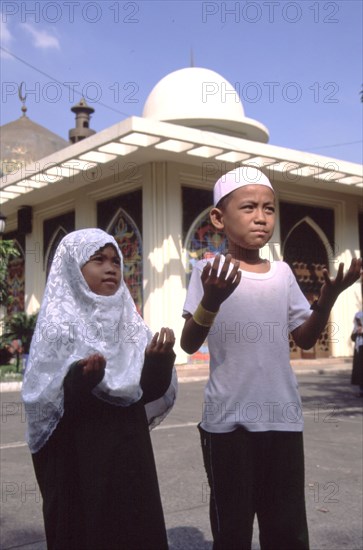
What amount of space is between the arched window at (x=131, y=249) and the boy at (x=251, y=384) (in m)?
12.3

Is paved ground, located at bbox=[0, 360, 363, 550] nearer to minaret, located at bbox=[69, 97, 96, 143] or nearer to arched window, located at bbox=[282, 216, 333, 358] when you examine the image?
arched window, located at bbox=[282, 216, 333, 358]

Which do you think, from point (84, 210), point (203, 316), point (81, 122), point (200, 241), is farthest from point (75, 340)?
point (81, 122)

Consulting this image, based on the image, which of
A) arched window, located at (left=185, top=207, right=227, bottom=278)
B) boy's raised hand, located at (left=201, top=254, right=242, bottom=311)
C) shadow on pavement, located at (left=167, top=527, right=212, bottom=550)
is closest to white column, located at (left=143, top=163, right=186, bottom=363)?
arched window, located at (left=185, top=207, right=227, bottom=278)

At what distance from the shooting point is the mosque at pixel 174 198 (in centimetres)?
1358

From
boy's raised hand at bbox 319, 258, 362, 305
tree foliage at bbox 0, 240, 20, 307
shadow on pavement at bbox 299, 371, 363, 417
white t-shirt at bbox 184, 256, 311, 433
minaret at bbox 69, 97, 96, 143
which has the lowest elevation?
shadow on pavement at bbox 299, 371, 363, 417

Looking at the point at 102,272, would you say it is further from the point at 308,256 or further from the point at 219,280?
the point at 308,256

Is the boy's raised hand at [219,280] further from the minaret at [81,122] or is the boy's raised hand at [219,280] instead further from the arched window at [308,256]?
the minaret at [81,122]

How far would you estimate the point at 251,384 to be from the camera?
2135 mm

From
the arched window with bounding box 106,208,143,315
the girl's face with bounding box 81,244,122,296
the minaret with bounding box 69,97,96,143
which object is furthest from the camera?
the minaret with bounding box 69,97,96,143

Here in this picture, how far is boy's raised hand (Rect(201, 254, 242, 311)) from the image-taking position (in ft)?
6.31

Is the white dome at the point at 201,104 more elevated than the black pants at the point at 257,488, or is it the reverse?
the white dome at the point at 201,104

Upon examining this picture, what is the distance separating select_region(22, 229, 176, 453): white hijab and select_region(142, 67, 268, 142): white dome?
46.4 feet

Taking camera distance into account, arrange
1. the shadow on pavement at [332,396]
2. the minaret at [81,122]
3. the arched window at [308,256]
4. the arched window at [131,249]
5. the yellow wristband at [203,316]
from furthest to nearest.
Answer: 1. the minaret at [81,122]
2. the arched window at [308,256]
3. the arched window at [131,249]
4. the shadow on pavement at [332,396]
5. the yellow wristband at [203,316]

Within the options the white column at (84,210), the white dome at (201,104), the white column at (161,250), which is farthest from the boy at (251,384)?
the white dome at (201,104)
